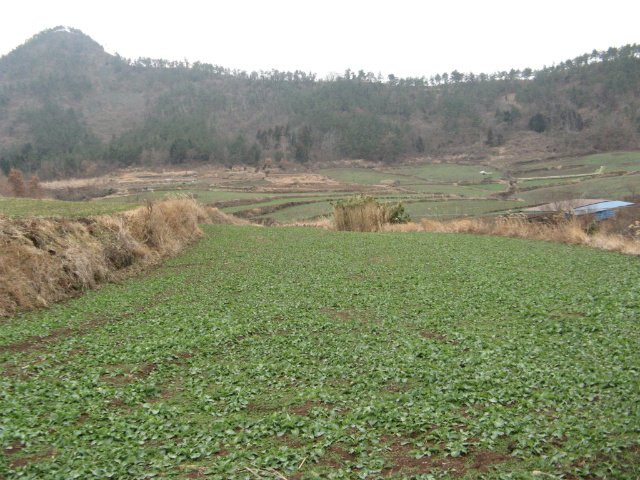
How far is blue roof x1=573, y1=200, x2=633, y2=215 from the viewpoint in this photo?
31516 millimetres

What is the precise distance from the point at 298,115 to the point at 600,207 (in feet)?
300

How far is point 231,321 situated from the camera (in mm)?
10227

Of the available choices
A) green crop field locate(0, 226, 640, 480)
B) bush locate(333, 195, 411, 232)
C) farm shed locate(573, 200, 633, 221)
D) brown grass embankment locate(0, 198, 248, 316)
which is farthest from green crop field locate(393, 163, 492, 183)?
green crop field locate(0, 226, 640, 480)

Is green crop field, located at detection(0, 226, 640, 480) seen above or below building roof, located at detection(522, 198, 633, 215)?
above

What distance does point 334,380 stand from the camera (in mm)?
7145

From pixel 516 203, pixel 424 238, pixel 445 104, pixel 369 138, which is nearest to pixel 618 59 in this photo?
pixel 445 104

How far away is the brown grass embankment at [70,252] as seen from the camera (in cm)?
1093

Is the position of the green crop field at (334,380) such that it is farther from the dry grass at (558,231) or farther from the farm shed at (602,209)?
the farm shed at (602,209)

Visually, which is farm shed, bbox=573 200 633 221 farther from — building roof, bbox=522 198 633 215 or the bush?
the bush

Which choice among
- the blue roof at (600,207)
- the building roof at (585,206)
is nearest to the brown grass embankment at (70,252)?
the building roof at (585,206)

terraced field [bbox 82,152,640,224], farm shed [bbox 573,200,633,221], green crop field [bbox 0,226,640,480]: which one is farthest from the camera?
terraced field [bbox 82,152,640,224]

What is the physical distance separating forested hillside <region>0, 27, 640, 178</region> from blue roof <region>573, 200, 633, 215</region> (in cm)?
4340

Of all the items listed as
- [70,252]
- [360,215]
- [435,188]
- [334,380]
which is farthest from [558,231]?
[435,188]

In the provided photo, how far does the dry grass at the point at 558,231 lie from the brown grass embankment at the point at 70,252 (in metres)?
16.5
